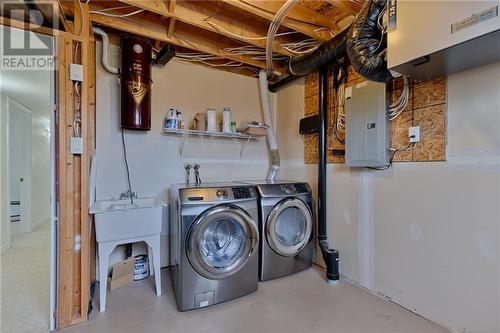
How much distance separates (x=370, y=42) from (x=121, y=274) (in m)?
2.90

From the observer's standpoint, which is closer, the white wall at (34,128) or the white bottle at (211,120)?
the white bottle at (211,120)

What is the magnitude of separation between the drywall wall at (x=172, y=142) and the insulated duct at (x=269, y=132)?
15 cm

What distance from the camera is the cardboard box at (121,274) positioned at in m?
2.35

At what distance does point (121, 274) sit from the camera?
242cm

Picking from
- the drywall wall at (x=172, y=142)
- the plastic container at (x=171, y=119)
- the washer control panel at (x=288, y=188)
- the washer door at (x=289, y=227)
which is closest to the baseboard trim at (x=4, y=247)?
the drywall wall at (x=172, y=142)

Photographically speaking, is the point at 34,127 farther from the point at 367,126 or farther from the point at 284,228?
the point at 367,126

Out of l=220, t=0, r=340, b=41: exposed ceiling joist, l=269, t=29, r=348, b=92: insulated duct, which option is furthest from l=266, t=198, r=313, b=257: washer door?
l=220, t=0, r=340, b=41: exposed ceiling joist

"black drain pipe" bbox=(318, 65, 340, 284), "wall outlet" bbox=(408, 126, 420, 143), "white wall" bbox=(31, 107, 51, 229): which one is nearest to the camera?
"wall outlet" bbox=(408, 126, 420, 143)

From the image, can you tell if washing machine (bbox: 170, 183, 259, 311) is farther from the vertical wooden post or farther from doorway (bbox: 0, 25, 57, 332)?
doorway (bbox: 0, 25, 57, 332)

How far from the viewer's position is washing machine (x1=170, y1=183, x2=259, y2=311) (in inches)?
79.4

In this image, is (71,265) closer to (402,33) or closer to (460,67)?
(402,33)

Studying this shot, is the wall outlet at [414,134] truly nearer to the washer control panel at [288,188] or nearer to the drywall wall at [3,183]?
the washer control panel at [288,188]

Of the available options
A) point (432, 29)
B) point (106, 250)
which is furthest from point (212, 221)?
point (432, 29)

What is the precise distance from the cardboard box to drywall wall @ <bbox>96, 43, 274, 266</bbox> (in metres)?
0.24
